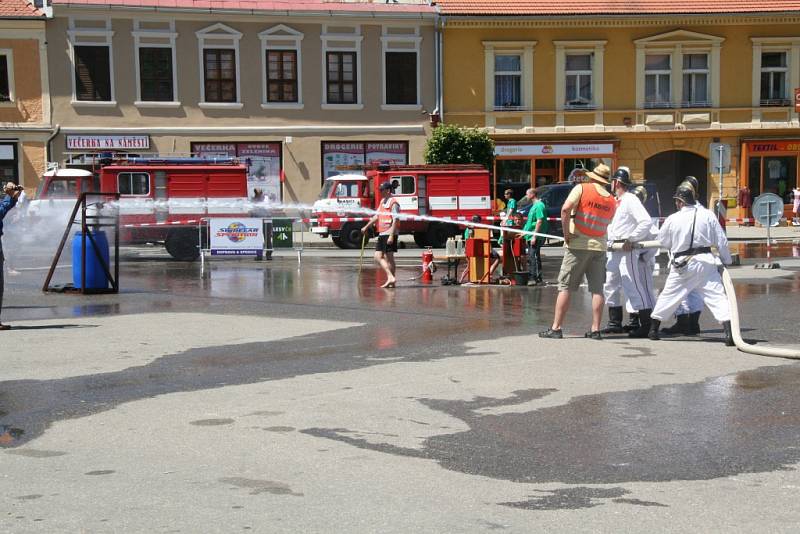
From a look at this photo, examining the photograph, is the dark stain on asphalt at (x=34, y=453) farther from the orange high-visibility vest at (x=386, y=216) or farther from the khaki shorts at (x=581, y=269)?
the orange high-visibility vest at (x=386, y=216)

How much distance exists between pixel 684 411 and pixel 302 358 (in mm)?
3867

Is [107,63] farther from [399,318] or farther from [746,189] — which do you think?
[399,318]

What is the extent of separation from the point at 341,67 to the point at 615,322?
2622cm

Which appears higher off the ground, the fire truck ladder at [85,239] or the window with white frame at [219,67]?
the window with white frame at [219,67]

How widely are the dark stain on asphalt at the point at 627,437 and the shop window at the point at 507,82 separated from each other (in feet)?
96.4

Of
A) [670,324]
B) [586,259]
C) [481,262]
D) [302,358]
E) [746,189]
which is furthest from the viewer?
[746,189]

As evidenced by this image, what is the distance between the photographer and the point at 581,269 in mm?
11250

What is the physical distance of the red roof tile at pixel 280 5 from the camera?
3484cm

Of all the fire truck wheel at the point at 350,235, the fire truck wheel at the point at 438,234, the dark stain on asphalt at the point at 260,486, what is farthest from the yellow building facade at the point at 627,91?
the dark stain on asphalt at the point at 260,486

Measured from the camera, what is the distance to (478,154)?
34656 mm

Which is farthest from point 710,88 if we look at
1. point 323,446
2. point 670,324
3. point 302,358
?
point 323,446

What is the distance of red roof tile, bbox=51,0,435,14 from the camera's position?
114ft

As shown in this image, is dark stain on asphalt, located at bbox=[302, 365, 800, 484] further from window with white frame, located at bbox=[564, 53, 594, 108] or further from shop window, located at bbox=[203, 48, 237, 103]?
window with white frame, located at bbox=[564, 53, 594, 108]

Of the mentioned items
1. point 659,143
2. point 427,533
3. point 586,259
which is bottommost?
point 427,533
